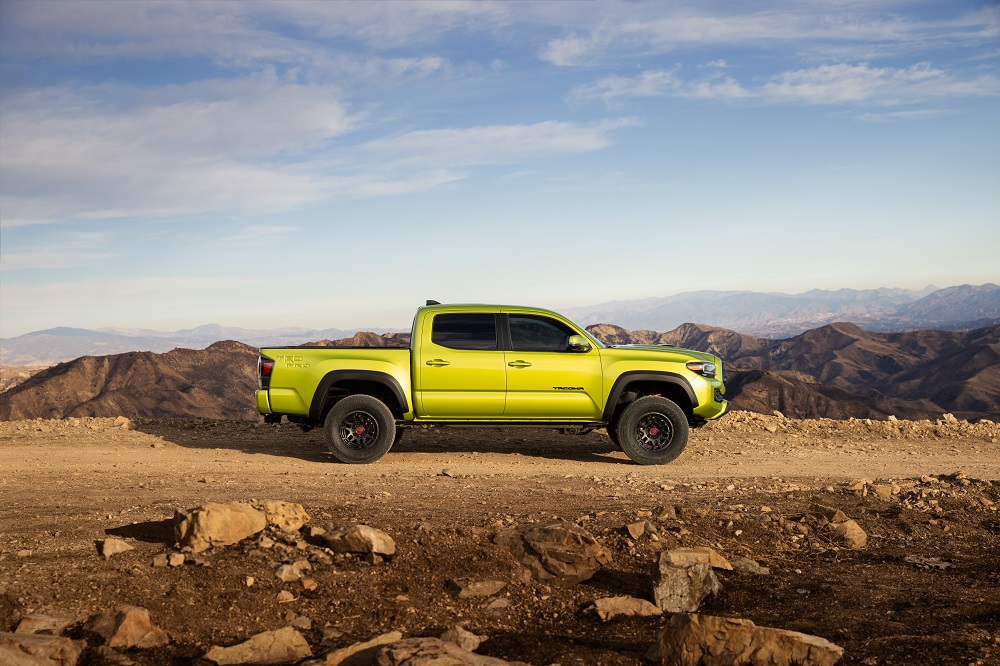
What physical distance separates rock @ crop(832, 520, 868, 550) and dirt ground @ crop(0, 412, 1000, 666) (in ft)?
0.41

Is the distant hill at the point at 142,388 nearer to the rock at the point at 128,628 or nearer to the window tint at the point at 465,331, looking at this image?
the window tint at the point at 465,331

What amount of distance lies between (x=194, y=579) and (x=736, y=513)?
4805 millimetres

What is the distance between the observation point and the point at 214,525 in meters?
6.72

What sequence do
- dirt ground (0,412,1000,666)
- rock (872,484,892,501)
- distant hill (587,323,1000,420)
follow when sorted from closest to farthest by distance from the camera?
dirt ground (0,412,1000,666)
rock (872,484,892,501)
distant hill (587,323,1000,420)

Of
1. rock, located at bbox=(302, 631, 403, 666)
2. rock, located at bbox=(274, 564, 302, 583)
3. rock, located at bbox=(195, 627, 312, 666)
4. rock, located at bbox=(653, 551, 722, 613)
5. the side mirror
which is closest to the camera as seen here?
rock, located at bbox=(302, 631, 403, 666)

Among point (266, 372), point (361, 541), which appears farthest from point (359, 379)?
point (361, 541)

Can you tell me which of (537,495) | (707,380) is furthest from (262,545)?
(707,380)

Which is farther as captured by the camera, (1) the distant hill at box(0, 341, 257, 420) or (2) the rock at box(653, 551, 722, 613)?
(1) the distant hill at box(0, 341, 257, 420)

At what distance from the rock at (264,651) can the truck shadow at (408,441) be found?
632 centimetres

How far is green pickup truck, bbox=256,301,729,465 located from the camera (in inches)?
438

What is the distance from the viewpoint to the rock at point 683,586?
6.01 metres

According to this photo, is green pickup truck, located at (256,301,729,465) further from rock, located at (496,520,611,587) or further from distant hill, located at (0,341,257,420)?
distant hill, located at (0,341,257,420)

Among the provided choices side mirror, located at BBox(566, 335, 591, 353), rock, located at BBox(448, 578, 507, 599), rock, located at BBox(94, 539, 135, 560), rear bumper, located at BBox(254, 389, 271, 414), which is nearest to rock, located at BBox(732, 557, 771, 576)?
rock, located at BBox(448, 578, 507, 599)

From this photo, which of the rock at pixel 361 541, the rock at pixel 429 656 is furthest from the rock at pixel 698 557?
Result: the rock at pixel 361 541
